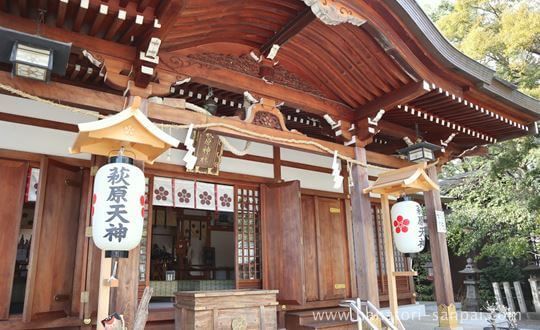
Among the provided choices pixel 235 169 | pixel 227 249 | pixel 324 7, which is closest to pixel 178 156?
pixel 235 169

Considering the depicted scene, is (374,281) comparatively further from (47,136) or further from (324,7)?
(47,136)

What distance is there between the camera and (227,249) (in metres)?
12.5

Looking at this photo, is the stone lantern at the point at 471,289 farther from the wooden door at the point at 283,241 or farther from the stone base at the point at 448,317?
the wooden door at the point at 283,241

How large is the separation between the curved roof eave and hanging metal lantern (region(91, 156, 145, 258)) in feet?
11.9

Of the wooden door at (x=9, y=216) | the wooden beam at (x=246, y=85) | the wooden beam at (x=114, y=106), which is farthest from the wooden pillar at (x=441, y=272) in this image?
the wooden door at (x=9, y=216)

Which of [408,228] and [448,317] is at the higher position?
[408,228]

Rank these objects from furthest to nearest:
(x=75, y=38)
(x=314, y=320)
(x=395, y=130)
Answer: (x=395, y=130) < (x=314, y=320) < (x=75, y=38)

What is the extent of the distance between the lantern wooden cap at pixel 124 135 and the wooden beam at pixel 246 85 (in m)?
1.24

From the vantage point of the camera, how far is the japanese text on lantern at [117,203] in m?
3.33

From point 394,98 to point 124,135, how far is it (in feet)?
12.8

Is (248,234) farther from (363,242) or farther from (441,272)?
(441,272)

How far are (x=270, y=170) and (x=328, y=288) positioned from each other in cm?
246

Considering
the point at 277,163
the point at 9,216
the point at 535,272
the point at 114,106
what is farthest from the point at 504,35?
the point at 9,216

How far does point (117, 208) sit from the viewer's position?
11.0 ft
